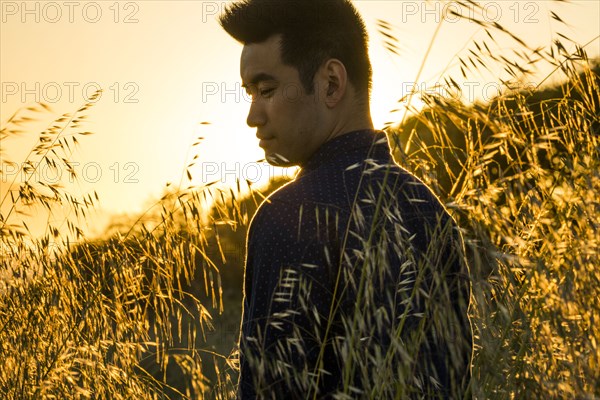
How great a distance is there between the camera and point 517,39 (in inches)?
67.2

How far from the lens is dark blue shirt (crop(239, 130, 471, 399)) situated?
1504mm

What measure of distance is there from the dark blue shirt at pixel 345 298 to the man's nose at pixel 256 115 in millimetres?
335

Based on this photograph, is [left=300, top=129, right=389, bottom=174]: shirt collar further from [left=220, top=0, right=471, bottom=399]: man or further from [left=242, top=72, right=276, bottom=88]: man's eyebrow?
[left=242, top=72, right=276, bottom=88]: man's eyebrow

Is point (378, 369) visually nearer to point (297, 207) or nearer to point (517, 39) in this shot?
point (297, 207)

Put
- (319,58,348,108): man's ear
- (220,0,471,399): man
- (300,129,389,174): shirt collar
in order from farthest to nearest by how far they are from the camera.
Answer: (319,58,348,108): man's ear < (300,129,389,174): shirt collar < (220,0,471,399): man

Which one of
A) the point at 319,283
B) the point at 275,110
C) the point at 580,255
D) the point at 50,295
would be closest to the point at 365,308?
the point at 319,283

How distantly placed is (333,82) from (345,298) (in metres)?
0.63

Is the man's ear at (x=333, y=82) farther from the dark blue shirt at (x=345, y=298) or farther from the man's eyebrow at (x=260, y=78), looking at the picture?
the dark blue shirt at (x=345, y=298)

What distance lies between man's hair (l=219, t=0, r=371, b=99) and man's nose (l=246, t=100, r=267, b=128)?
0.13 meters

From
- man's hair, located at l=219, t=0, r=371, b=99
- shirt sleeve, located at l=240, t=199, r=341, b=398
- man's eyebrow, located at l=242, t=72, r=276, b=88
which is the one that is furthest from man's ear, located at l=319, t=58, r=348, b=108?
shirt sleeve, located at l=240, t=199, r=341, b=398

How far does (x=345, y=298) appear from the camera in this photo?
161cm

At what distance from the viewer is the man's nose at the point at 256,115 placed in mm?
1973

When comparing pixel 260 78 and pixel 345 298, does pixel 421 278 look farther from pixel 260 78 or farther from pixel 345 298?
pixel 260 78

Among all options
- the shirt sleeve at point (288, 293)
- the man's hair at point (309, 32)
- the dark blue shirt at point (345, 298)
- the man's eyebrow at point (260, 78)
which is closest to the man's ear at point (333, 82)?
the man's hair at point (309, 32)
